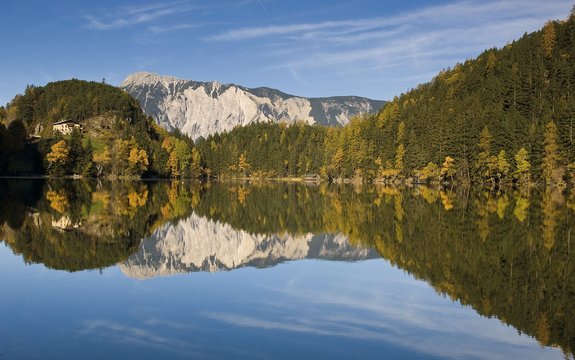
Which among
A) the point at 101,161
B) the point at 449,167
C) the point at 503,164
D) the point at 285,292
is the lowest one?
the point at 285,292

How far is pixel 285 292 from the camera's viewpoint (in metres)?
17.1

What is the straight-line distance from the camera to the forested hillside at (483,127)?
347 ft

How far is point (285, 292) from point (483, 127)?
4558 inches

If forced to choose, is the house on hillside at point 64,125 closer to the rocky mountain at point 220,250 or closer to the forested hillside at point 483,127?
the forested hillside at point 483,127

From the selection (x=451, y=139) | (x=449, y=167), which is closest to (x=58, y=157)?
(x=449, y=167)

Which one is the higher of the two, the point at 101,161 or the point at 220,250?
the point at 101,161

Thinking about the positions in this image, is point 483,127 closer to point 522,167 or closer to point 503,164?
point 503,164

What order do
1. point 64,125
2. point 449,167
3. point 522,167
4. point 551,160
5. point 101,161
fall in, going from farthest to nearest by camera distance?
point 64,125
point 101,161
point 449,167
point 522,167
point 551,160

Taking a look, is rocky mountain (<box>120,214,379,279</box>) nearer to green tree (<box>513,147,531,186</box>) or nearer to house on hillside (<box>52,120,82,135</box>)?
green tree (<box>513,147,531,186</box>)

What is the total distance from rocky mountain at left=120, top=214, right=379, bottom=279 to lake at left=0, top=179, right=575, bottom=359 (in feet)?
0.40

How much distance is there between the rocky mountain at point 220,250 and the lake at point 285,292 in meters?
0.12

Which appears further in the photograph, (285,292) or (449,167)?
(449,167)

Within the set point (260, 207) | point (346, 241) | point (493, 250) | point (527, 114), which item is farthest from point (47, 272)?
point (527, 114)

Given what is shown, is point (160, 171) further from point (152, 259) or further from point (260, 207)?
point (152, 259)
